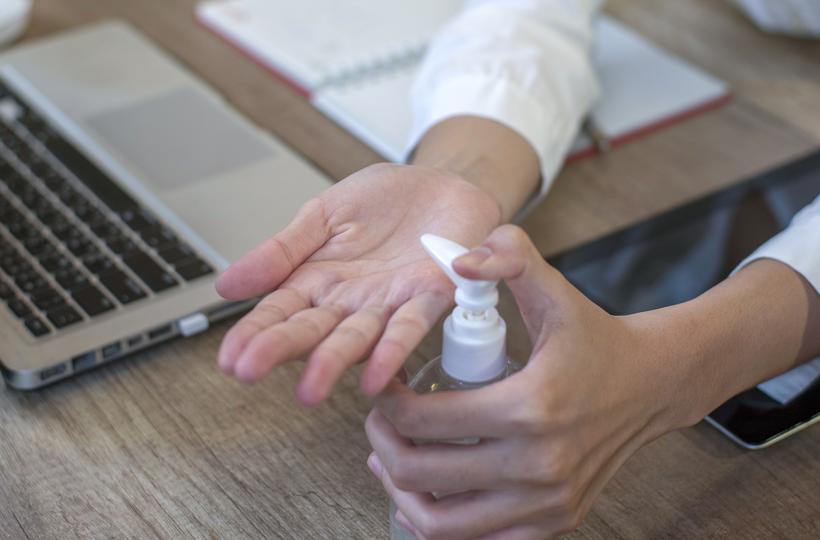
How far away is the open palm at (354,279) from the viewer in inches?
22.5

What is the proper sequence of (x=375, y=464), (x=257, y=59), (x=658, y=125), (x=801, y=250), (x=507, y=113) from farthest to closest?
(x=257, y=59) < (x=658, y=125) < (x=507, y=113) < (x=801, y=250) < (x=375, y=464)

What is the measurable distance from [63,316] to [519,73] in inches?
19.6

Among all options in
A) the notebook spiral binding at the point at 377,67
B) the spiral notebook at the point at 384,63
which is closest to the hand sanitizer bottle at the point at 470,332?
the spiral notebook at the point at 384,63

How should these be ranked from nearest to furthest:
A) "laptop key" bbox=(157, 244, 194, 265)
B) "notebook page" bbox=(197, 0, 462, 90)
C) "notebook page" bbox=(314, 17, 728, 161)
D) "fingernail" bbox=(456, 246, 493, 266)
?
"fingernail" bbox=(456, 246, 493, 266), "laptop key" bbox=(157, 244, 194, 265), "notebook page" bbox=(314, 17, 728, 161), "notebook page" bbox=(197, 0, 462, 90)

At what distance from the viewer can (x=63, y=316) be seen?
82 cm

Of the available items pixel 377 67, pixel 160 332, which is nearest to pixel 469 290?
pixel 160 332

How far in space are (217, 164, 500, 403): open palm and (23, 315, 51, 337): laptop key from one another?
23 centimetres

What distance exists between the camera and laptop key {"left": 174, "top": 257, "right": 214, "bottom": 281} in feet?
2.86

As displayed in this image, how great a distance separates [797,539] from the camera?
698mm

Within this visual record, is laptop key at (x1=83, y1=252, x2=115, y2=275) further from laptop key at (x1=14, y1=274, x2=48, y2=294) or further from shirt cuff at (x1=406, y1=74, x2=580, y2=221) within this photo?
shirt cuff at (x1=406, y1=74, x2=580, y2=221)

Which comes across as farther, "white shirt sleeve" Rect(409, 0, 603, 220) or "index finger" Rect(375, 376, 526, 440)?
"white shirt sleeve" Rect(409, 0, 603, 220)

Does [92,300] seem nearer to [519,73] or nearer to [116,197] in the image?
[116,197]

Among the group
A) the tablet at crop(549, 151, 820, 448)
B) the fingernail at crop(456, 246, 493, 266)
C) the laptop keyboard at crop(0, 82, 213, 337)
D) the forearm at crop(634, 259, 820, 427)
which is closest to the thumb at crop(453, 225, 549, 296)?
the fingernail at crop(456, 246, 493, 266)

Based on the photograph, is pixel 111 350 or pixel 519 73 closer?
pixel 111 350
